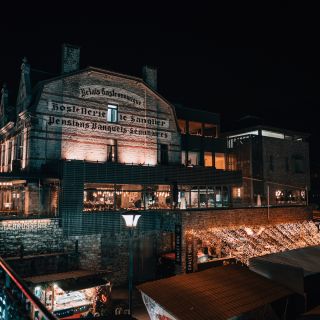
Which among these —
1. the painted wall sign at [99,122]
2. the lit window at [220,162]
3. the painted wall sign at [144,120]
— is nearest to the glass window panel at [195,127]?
the lit window at [220,162]

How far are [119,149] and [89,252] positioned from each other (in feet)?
27.8

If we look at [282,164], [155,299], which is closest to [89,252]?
[155,299]

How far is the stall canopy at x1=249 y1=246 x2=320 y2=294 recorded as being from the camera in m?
11.6

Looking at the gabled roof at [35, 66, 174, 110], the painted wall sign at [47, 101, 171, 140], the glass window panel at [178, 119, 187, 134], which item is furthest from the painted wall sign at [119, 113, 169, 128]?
the glass window panel at [178, 119, 187, 134]

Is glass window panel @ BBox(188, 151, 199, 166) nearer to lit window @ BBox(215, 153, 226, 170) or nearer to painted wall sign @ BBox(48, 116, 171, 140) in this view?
lit window @ BBox(215, 153, 226, 170)

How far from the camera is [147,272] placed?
20.2 m

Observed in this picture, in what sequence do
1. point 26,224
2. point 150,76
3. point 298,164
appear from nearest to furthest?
point 26,224
point 150,76
point 298,164

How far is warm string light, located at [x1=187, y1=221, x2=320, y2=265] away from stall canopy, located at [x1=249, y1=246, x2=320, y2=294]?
3.79 metres

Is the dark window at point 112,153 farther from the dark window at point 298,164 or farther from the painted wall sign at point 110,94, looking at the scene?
the dark window at point 298,164

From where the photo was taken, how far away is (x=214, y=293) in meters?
10.4

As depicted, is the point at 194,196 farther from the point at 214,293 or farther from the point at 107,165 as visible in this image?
the point at 214,293

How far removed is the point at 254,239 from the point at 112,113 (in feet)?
44.7

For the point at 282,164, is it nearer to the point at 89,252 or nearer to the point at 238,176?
the point at 238,176

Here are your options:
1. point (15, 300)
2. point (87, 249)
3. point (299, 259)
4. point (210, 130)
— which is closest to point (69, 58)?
point (87, 249)
